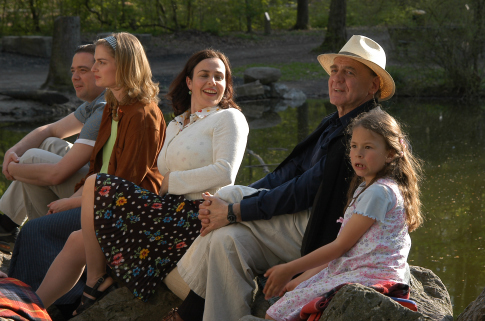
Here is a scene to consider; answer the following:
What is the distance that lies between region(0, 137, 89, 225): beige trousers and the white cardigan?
0.96m

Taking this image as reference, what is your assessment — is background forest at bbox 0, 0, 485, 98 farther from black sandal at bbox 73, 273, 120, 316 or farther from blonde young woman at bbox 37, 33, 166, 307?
black sandal at bbox 73, 273, 120, 316

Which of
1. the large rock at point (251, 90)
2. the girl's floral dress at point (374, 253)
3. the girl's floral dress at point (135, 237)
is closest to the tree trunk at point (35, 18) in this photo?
the large rock at point (251, 90)

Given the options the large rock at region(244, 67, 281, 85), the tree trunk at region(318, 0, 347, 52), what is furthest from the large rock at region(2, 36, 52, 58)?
the tree trunk at region(318, 0, 347, 52)

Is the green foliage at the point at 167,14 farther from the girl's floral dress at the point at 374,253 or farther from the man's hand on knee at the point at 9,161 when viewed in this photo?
the girl's floral dress at the point at 374,253

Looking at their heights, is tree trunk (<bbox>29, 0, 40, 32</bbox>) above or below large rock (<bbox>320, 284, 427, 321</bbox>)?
above

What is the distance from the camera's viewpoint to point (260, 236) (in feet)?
8.93

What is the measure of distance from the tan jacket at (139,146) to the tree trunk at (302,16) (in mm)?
22527

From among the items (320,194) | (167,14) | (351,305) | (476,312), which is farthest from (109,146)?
(167,14)

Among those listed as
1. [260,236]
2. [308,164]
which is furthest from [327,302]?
[308,164]

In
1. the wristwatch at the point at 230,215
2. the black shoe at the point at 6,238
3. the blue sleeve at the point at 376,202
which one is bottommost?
the black shoe at the point at 6,238

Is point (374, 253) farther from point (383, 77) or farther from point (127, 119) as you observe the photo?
point (127, 119)

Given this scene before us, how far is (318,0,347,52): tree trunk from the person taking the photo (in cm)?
1923

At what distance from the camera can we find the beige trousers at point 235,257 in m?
2.58

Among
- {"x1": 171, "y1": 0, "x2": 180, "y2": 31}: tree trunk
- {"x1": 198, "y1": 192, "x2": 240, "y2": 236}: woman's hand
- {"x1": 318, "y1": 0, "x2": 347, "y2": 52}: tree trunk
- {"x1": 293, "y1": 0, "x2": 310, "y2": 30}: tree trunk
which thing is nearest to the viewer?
{"x1": 198, "y1": 192, "x2": 240, "y2": 236}: woman's hand
